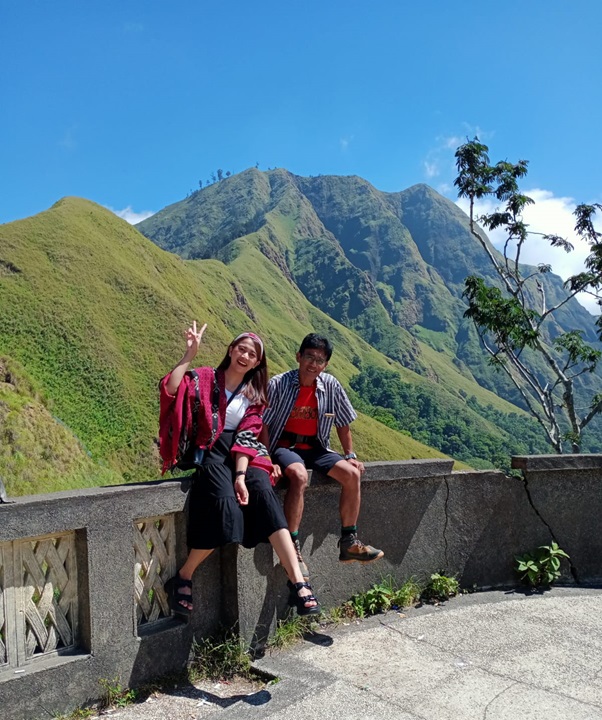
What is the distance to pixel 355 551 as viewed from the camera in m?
4.53

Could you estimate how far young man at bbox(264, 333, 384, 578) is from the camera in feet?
14.9

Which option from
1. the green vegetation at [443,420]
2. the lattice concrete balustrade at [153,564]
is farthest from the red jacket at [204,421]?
the green vegetation at [443,420]

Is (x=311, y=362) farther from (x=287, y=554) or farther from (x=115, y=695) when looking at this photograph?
(x=115, y=695)

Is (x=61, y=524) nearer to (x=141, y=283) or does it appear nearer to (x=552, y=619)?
(x=552, y=619)

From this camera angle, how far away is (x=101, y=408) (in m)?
58.3

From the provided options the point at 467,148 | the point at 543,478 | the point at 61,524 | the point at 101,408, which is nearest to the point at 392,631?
the point at 543,478

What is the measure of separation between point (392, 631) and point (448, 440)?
104930 mm

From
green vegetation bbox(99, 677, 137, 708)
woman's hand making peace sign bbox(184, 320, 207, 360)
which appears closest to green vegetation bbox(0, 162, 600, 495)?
woman's hand making peace sign bbox(184, 320, 207, 360)

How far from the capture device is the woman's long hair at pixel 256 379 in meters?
4.25

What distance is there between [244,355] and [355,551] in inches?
58.3

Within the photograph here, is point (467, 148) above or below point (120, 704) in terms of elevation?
above

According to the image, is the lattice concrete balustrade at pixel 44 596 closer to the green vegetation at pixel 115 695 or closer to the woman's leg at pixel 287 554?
the green vegetation at pixel 115 695

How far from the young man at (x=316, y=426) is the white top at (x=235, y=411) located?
0.43m

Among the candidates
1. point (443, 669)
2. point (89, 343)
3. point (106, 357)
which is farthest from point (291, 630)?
point (89, 343)
